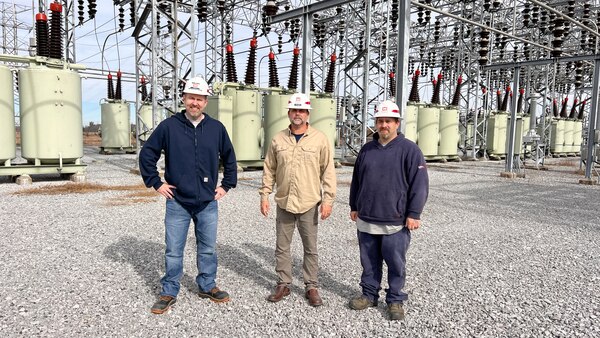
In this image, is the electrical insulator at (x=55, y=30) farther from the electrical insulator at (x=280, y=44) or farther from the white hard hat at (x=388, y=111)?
the electrical insulator at (x=280, y=44)

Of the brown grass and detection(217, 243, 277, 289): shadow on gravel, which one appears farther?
the brown grass

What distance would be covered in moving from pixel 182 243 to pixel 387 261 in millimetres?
1497

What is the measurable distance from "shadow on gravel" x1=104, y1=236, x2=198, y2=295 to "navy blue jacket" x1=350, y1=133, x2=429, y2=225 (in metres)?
1.64

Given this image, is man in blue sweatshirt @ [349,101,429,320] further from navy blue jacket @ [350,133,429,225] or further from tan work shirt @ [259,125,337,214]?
tan work shirt @ [259,125,337,214]

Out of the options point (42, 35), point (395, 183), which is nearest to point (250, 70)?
point (42, 35)

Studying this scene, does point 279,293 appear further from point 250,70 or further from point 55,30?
point 250,70

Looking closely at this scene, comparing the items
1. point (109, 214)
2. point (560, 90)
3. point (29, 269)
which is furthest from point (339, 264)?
point (560, 90)

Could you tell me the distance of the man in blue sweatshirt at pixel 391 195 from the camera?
9.71 feet

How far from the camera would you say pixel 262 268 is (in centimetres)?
399

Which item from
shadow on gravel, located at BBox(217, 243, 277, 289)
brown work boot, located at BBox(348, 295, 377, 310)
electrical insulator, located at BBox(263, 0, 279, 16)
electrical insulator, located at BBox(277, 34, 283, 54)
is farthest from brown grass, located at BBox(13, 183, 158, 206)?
electrical insulator, located at BBox(277, 34, 283, 54)

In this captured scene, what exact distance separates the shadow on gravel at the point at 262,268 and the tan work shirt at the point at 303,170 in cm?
81

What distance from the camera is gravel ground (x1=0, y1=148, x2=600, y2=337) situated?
287cm

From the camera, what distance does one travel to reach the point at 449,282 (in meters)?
3.72

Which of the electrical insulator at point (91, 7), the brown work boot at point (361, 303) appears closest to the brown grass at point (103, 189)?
the brown work boot at point (361, 303)
